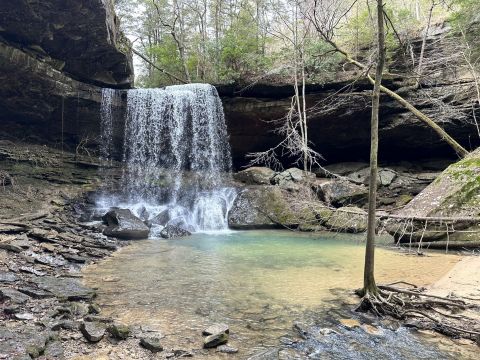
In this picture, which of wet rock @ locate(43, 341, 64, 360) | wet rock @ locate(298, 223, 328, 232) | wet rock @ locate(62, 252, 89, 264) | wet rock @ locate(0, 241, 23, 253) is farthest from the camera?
wet rock @ locate(298, 223, 328, 232)

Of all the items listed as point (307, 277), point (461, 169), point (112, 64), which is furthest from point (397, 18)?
point (307, 277)

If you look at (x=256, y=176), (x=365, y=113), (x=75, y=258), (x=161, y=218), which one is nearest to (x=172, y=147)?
(x=256, y=176)

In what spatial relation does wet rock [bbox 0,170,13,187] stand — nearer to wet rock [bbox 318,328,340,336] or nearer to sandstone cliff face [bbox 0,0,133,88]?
sandstone cliff face [bbox 0,0,133,88]

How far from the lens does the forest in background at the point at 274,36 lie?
15.3 m

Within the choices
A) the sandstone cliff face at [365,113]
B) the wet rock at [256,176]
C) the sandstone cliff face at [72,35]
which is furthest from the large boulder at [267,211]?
the sandstone cliff face at [72,35]

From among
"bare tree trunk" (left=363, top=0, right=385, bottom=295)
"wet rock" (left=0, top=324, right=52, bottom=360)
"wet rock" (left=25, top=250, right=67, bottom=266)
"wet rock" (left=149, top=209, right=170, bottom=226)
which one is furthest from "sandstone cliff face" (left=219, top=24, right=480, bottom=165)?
"wet rock" (left=0, top=324, right=52, bottom=360)

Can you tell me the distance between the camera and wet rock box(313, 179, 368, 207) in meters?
15.5

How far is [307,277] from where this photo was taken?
712 centimetres

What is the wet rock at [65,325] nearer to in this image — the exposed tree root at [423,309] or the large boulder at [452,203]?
the exposed tree root at [423,309]

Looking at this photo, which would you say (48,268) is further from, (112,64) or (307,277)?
(112,64)

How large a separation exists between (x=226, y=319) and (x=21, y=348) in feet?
7.91

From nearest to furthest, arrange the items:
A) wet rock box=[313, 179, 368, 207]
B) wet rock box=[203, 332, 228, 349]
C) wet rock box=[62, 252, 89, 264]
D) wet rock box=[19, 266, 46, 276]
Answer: wet rock box=[203, 332, 228, 349] < wet rock box=[19, 266, 46, 276] < wet rock box=[62, 252, 89, 264] < wet rock box=[313, 179, 368, 207]

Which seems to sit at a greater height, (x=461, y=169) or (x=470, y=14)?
(x=470, y=14)

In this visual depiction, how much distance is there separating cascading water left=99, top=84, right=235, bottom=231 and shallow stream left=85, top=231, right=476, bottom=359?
664 cm
